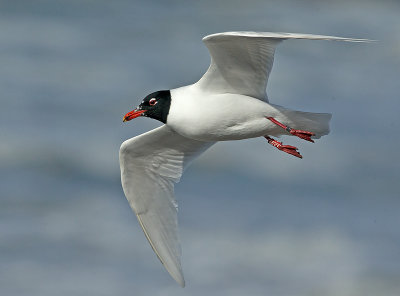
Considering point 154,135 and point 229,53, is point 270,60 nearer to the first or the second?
point 229,53

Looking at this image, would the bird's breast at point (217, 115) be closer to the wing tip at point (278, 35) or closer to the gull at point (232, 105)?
the gull at point (232, 105)

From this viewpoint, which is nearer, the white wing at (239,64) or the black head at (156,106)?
the white wing at (239,64)

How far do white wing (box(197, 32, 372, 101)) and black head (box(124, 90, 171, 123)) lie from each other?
615 millimetres

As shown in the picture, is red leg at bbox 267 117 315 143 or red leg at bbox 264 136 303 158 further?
red leg at bbox 264 136 303 158

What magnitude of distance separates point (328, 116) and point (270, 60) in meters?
1.44

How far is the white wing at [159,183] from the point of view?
49.5ft

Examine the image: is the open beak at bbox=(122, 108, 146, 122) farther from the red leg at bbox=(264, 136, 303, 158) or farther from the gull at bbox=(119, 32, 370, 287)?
the red leg at bbox=(264, 136, 303, 158)


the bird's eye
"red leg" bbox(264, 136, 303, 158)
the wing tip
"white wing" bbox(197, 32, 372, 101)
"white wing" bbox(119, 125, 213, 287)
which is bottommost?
"white wing" bbox(119, 125, 213, 287)

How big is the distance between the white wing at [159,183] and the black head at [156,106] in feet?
3.94

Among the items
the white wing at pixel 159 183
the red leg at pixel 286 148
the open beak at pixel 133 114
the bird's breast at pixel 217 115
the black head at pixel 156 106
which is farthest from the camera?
the white wing at pixel 159 183

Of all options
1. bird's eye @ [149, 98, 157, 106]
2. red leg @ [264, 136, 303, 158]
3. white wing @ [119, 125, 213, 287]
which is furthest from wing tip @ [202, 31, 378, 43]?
white wing @ [119, 125, 213, 287]

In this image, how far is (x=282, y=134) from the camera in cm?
1372

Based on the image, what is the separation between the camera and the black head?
44.0 ft

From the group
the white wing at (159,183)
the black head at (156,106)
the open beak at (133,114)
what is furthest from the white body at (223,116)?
the white wing at (159,183)
